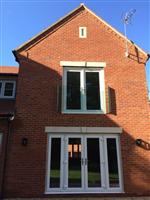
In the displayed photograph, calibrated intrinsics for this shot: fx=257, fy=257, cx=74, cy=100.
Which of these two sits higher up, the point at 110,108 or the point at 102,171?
the point at 110,108

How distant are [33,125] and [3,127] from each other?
1237 millimetres

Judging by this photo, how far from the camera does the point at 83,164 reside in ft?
34.2

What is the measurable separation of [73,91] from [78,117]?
126cm

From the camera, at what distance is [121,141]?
1084cm

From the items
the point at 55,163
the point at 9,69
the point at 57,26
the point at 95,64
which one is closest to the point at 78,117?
the point at 55,163

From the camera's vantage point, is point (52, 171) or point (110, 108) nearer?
point (52, 171)

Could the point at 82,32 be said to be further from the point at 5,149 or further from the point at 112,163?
the point at 5,149

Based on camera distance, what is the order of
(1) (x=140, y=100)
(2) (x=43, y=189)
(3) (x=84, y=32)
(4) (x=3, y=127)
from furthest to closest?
(3) (x=84, y=32), (1) (x=140, y=100), (4) (x=3, y=127), (2) (x=43, y=189)

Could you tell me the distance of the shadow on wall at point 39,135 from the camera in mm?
10078

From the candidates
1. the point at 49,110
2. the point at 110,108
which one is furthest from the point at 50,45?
the point at 110,108

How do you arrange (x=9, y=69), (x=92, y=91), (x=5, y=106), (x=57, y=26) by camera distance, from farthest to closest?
(x=9, y=69) → (x=5, y=106) → (x=57, y=26) → (x=92, y=91)

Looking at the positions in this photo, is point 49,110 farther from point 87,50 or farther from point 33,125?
point 87,50

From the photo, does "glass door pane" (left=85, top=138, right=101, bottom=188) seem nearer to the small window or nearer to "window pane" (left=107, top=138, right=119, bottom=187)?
"window pane" (left=107, top=138, right=119, bottom=187)

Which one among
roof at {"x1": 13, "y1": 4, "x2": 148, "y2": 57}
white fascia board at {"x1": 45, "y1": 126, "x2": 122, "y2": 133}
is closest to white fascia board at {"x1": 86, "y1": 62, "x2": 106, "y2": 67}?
roof at {"x1": 13, "y1": 4, "x2": 148, "y2": 57}
